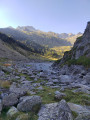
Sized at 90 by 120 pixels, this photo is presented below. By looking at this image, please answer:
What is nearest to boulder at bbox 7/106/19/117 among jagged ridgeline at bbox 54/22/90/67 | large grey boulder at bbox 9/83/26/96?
large grey boulder at bbox 9/83/26/96

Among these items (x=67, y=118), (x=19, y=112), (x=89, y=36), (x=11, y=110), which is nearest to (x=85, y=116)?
(x=67, y=118)

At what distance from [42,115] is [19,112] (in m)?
1.38

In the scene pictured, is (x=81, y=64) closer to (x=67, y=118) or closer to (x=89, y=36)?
(x=67, y=118)

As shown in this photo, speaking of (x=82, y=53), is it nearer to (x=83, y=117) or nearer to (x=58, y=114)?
(x=83, y=117)

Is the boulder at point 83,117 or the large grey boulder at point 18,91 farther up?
the boulder at point 83,117

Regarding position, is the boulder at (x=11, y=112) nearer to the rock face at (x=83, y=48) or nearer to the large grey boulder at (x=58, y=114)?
the large grey boulder at (x=58, y=114)

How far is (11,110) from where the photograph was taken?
538cm

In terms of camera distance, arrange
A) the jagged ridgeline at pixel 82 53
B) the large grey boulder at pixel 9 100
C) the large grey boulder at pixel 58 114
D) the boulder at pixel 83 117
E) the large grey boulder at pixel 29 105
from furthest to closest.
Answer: the jagged ridgeline at pixel 82 53 → the large grey boulder at pixel 9 100 → the large grey boulder at pixel 29 105 → the boulder at pixel 83 117 → the large grey boulder at pixel 58 114

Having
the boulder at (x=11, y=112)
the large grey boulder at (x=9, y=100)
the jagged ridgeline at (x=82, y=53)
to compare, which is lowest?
the boulder at (x=11, y=112)

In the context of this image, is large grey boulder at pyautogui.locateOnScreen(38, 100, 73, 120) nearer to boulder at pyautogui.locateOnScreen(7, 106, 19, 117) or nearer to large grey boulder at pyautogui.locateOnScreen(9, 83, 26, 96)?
boulder at pyautogui.locateOnScreen(7, 106, 19, 117)

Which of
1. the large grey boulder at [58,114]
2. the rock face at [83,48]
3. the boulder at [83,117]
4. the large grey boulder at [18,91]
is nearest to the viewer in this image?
the large grey boulder at [58,114]

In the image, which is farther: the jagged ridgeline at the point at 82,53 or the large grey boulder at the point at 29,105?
the jagged ridgeline at the point at 82,53

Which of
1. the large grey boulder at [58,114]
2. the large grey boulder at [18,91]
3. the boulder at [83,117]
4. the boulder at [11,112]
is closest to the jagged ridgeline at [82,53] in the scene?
the large grey boulder at [18,91]

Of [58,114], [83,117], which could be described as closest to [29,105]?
[58,114]
